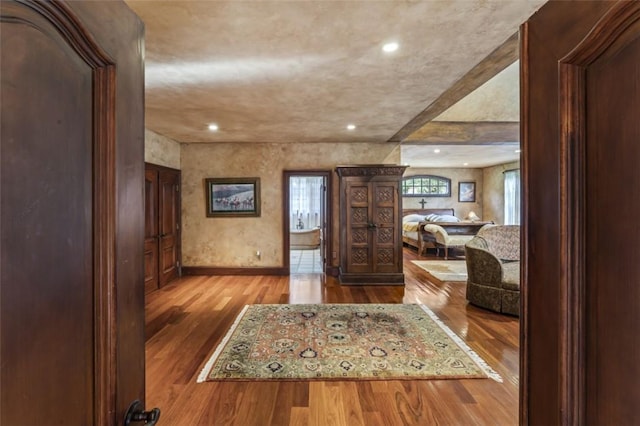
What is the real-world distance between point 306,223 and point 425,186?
4.73m

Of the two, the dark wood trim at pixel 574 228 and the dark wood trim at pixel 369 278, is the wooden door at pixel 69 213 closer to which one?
the dark wood trim at pixel 574 228

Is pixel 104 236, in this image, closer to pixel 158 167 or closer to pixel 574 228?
pixel 574 228

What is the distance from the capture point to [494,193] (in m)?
10.3

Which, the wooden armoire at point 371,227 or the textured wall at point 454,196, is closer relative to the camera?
the wooden armoire at point 371,227

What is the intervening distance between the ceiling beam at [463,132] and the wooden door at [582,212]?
4.95 m

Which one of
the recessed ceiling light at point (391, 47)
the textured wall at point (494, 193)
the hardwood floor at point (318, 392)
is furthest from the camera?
the textured wall at point (494, 193)

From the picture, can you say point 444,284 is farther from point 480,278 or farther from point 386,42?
point 386,42

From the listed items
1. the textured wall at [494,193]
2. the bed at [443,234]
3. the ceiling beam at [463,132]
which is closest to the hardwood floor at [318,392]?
the ceiling beam at [463,132]

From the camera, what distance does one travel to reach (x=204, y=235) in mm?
5570

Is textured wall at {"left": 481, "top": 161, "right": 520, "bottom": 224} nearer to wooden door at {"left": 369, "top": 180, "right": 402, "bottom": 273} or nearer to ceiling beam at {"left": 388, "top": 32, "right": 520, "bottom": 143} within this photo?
wooden door at {"left": 369, "top": 180, "right": 402, "bottom": 273}

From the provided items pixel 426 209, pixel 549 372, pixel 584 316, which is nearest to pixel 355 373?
pixel 549 372

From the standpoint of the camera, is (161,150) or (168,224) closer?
(161,150)

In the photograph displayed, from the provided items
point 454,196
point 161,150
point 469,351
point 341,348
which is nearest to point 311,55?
point 341,348

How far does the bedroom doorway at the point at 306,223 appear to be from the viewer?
18.1 feet
